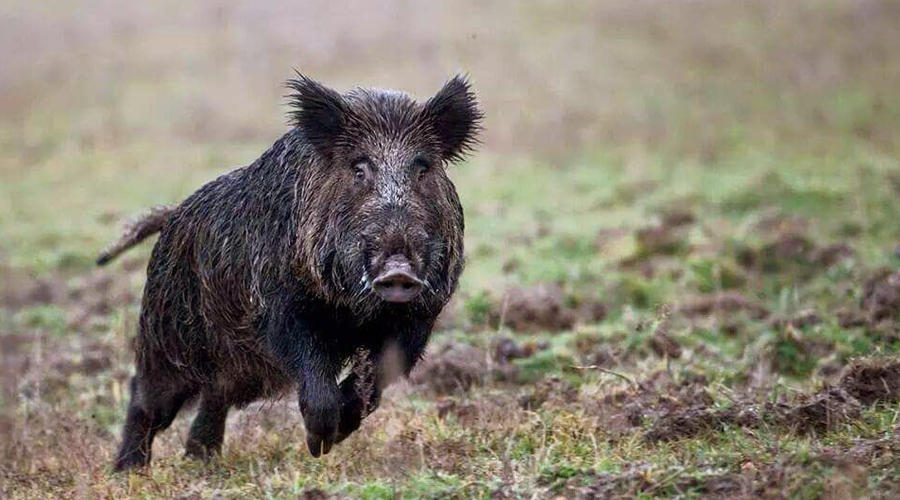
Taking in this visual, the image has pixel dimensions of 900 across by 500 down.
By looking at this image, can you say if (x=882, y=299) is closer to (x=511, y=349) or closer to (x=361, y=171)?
(x=511, y=349)

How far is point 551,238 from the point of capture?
15.3 metres

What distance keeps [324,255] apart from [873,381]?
287cm

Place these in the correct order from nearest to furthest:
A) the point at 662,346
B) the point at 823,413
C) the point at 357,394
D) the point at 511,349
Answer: the point at 823,413 → the point at 357,394 → the point at 662,346 → the point at 511,349

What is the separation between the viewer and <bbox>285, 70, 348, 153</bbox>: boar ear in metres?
6.63

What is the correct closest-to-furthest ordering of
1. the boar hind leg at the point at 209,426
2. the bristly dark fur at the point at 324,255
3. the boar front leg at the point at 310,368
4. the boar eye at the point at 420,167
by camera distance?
the bristly dark fur at the point at 324,255
the boar front leg at the point at 310,368
the boar eye at the point at 420,167
the boar hind leg at the point at 209,426

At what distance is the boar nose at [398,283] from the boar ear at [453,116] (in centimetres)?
124

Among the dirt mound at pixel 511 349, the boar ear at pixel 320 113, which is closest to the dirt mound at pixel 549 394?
the dirt mound at pixel 511 349

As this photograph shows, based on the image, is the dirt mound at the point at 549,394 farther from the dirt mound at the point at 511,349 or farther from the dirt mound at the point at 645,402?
the dirt mound at the point at 511,349

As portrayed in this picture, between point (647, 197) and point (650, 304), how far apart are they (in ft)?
20.8

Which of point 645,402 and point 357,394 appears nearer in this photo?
point 357,394

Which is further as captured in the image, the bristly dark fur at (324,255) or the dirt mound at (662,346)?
the dirt mound at (662,346)

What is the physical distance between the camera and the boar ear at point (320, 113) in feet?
21.7

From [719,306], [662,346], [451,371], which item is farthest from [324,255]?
[719,306]

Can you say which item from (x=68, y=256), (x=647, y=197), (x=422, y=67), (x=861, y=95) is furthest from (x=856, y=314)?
(x=422, y=67)
